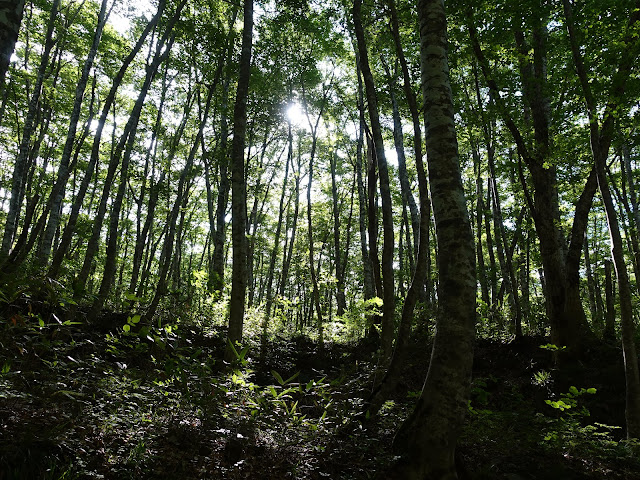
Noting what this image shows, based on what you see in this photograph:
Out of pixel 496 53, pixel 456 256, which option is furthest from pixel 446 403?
pixel 496 53

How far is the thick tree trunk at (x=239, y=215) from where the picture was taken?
6871 millimetres

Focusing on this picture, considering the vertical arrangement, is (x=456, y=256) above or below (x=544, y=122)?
below

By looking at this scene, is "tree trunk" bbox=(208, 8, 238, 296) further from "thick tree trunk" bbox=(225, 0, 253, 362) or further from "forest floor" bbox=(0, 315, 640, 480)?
"forest floor" bbox=(0, 315, 640, 480)

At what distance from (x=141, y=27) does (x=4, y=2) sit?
16.4 m

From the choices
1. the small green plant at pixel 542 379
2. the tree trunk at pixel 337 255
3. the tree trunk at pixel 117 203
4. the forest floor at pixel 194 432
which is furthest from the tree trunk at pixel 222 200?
the small green plant at pixel 542 379

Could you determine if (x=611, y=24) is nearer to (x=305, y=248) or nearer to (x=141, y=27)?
(x=141, y=27)

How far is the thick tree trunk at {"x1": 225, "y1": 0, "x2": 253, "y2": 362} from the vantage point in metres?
6.87

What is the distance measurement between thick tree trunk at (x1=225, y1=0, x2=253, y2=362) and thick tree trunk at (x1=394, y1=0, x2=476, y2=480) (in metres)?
4.23

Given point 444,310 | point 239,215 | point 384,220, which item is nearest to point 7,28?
point 444,310

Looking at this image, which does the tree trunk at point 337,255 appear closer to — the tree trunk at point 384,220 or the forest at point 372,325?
the forest at point 372,325

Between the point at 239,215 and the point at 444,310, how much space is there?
503 centimetres

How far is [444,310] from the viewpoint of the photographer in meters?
3.33

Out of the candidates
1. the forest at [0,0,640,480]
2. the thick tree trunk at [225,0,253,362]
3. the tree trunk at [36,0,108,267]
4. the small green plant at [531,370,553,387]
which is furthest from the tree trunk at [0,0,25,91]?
the small green plant at [531,370,553,387]

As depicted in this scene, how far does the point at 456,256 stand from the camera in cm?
342
